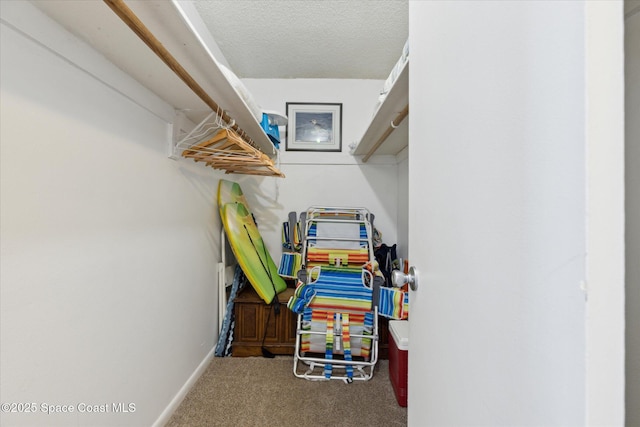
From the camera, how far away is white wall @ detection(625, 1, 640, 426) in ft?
1.52

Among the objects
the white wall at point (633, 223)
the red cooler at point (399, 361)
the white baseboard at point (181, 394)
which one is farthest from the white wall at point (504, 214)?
the white baseboard at point (181, 394)

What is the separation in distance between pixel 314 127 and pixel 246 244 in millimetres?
1243

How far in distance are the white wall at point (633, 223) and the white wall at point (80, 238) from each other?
133 centimetres

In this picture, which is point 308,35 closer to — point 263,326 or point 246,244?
point 246,244

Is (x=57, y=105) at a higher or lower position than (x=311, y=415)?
higher

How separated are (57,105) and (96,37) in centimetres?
25

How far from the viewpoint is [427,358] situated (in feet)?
2.20

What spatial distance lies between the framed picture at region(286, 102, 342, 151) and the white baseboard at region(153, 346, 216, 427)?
1.82m

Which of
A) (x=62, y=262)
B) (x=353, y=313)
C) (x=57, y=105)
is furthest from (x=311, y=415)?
(x=57, y=105)

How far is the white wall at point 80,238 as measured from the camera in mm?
680

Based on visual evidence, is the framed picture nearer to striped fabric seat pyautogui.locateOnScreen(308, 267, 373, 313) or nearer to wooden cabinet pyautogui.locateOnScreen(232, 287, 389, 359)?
striped fabric seat pyautogui.locateOnScreen(308, 267, 373, 313)

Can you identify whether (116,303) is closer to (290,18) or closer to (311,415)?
(311,415)

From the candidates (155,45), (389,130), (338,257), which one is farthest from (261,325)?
(155,45)

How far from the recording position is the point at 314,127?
2486 mm
